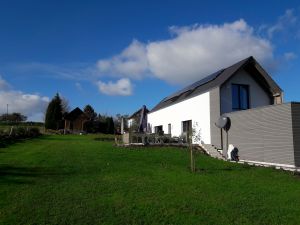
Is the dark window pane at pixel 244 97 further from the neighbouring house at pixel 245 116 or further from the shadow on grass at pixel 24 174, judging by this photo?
the shadow on grass at pixel 24 174

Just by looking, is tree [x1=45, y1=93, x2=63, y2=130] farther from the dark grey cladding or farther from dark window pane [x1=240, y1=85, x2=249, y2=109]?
the dark grey cladding

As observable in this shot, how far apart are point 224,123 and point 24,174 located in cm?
1224

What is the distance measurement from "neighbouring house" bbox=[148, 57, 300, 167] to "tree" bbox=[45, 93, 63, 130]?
26346mm

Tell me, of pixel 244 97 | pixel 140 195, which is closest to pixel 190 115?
pixel 244 97

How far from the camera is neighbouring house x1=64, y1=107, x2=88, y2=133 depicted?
56781 millimetres

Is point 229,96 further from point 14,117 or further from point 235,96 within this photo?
point 14,117

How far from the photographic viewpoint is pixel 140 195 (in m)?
7.95

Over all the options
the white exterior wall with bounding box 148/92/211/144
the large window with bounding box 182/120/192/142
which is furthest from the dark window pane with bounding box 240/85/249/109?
the large window with bounding box 182/120/192/142

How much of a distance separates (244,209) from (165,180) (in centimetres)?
333

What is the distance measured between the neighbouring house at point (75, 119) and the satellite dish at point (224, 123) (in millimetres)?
40755

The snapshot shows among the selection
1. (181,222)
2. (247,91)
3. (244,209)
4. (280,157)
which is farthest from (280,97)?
(181,222)

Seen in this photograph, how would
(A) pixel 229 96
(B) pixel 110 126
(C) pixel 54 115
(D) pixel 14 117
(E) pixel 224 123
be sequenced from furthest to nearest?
(D) pixel 14 117 → (B) pixel 110 126 → (C) pixel 54 115 → (A) pixel 229 96 → (E) pixel 224 123

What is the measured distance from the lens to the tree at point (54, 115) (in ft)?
169

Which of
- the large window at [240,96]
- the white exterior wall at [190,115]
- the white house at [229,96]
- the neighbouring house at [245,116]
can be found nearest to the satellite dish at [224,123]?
the neighbouring house at [245,116]
